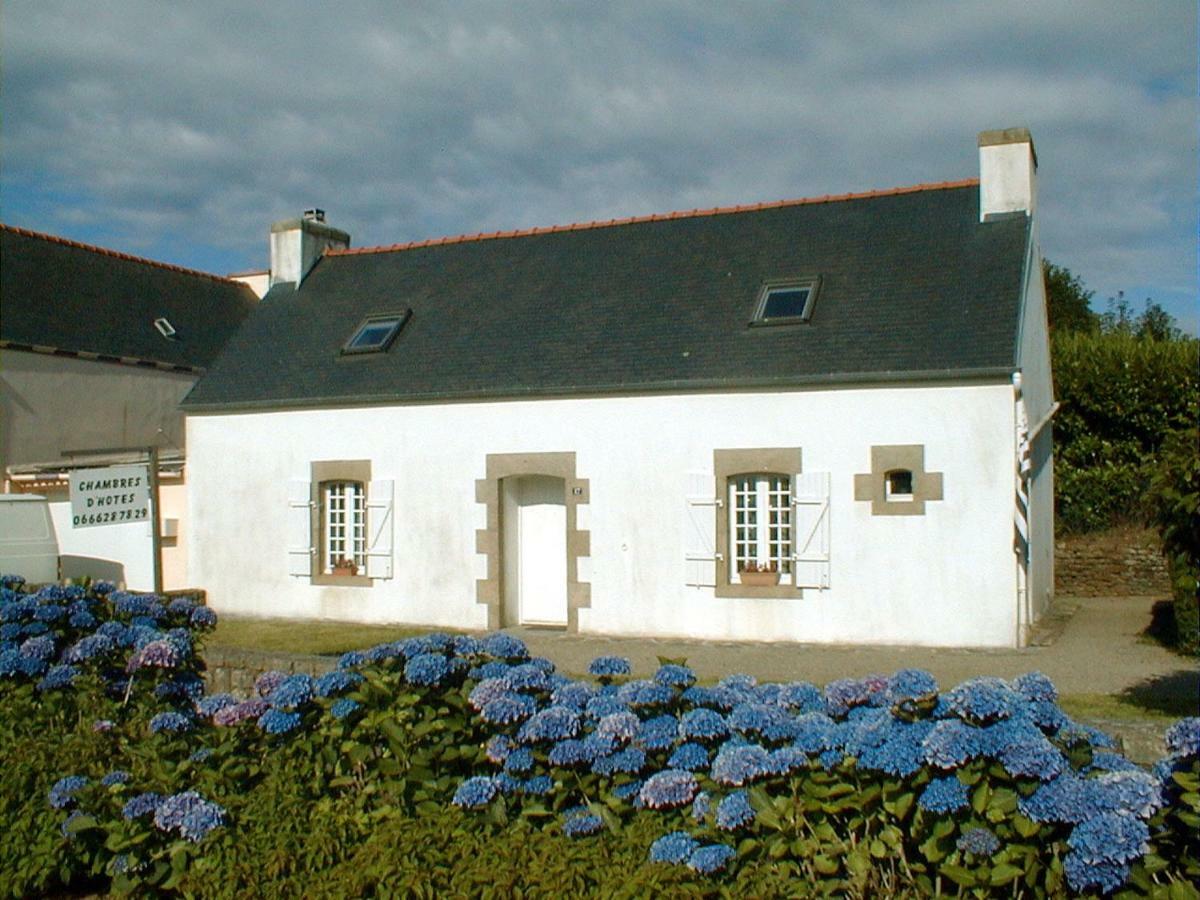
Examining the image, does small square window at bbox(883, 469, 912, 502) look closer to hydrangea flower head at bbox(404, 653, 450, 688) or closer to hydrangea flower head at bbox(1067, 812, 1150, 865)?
hydrangea flower head at bbox(404, 653, 450, 688)

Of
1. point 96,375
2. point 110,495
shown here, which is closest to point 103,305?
point 96,375

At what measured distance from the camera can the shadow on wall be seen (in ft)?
59.7

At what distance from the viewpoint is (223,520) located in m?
17.2

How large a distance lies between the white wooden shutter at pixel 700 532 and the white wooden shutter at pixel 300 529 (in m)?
5.54

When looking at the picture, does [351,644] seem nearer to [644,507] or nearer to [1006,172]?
[644,507]

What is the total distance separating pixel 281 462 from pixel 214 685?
9538 millimetres

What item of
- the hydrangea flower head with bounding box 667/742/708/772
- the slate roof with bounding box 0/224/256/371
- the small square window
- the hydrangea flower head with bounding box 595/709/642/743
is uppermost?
the slate roof with bounding box 0/224/256/371

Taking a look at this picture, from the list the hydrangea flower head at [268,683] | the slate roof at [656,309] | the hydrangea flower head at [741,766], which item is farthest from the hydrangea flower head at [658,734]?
the slate roof at [656,309]

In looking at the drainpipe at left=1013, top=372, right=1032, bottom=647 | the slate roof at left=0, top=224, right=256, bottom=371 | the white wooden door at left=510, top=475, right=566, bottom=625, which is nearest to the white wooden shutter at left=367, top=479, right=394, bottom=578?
the white wooden door at left=510, top=475, right=566, bottom=625

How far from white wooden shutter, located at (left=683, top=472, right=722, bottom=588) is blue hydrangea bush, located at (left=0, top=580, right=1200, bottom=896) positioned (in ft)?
28.1

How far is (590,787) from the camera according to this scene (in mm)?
4699

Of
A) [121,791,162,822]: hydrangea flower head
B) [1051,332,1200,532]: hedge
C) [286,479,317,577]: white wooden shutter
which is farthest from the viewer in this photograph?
[1051,332,1200,532]: hedge

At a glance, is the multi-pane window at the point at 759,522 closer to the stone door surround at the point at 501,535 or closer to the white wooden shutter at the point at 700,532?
the white wooden shutter at the point at 700,532

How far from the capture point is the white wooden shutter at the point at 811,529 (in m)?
13.5
